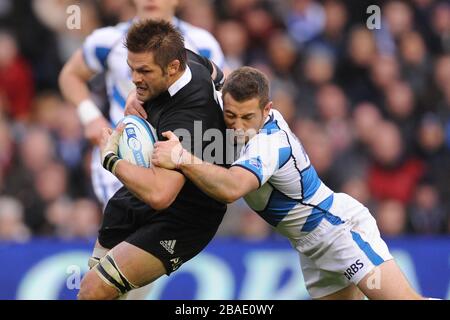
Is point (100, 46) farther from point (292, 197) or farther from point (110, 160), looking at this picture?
point (292, 197)

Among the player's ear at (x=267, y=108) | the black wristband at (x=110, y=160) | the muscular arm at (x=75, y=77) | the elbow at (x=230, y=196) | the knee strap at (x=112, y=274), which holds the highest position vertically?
the muscular arm at (x=75, y=77)

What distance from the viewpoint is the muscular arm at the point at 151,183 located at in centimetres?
602

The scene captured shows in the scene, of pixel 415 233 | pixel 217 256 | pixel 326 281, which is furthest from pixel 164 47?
pixel 415 233

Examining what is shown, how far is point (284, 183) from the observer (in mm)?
6660

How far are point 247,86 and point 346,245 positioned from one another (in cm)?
131

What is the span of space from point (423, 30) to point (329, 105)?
5.60 feet

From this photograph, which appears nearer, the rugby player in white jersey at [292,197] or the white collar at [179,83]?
the rugby player in white jersey at [292,197]

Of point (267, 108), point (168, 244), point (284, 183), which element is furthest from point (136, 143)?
point (284, 183)

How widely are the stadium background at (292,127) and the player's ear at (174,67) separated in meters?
3.31

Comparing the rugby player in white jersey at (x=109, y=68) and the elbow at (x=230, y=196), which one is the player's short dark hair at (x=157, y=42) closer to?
the elbow at (x=230, y=196)

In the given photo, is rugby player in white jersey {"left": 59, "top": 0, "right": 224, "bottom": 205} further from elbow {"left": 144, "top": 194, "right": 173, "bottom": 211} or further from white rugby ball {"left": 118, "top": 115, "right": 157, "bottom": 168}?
elbow {"left": 144, "top": 194, "right": 173, "bottom": 211}

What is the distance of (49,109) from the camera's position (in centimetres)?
1165

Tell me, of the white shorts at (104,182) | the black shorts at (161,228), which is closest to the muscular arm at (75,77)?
the white shorts at (104,182)

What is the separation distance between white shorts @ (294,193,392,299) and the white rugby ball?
1.33m
